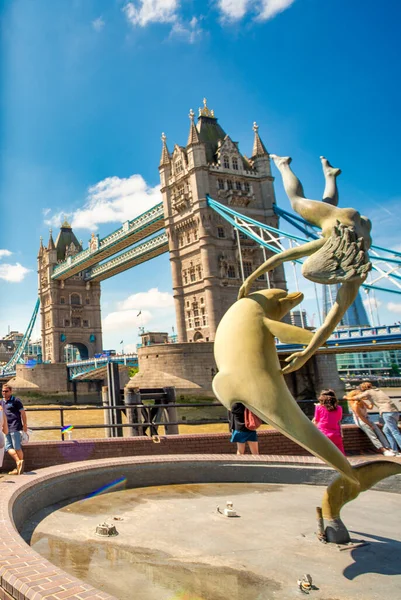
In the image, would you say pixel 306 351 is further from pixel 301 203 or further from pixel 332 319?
pixel 301 203

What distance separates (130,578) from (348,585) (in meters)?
1.60

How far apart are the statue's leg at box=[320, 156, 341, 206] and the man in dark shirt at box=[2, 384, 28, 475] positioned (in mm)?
5066

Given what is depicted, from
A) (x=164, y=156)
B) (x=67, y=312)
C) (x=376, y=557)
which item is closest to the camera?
(x=376, y=557)

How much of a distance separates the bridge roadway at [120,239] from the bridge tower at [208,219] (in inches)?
190

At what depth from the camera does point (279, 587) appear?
11.1 feet

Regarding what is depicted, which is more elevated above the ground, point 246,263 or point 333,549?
point 246,263

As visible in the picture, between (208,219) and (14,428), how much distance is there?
36651mm

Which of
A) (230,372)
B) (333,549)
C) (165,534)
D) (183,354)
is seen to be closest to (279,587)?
(333,549)

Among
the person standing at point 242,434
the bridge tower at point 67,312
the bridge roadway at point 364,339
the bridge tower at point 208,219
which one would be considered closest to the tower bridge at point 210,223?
the bridge tower at point 208,219

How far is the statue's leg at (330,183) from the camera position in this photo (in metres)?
4.89

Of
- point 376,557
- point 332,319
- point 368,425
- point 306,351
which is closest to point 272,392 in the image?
point 306,351

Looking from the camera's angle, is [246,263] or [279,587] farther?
[246,263]

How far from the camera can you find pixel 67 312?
74125 mm

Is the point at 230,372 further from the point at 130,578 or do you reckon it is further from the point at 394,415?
the point at 394,415
